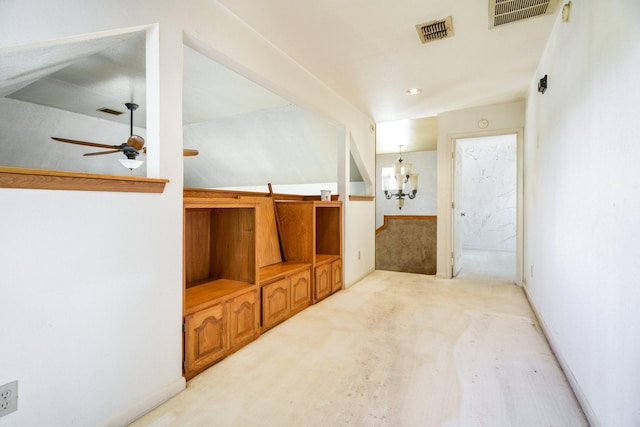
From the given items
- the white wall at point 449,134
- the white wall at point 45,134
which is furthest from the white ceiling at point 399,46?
the white wall at point 45,134

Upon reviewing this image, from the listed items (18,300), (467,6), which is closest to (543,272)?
(467,6)

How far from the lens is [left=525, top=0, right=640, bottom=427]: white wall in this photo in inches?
44.1

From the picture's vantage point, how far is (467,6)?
206cm

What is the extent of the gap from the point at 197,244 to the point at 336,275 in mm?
1827

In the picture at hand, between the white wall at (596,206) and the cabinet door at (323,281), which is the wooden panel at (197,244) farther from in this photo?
the white wall at (596,206)

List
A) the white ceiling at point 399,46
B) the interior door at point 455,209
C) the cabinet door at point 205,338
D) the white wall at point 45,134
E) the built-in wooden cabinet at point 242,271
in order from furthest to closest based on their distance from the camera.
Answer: the interior door at point 455,209, the white wall at point 45,134, the white ceiling at point 399,46, the built-in wooden cabinet at point 242,271, the cabinet door at point 205,338

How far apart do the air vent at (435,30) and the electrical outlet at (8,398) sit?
306 cm

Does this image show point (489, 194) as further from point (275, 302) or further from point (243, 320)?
point (243, 320)

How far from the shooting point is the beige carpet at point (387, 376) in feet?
4.97

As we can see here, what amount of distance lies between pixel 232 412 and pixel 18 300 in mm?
1065

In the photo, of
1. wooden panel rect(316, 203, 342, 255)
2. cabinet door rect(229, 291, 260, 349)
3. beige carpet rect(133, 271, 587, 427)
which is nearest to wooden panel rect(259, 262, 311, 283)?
cabinet door rect(229, 291, 260, 349)

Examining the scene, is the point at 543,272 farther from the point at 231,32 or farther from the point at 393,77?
the point at 231,32

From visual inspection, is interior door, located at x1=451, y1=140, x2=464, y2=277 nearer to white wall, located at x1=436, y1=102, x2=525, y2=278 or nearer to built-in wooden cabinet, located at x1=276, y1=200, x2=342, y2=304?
white wall, located at x1=436, y1=102, x2=525, y2=278

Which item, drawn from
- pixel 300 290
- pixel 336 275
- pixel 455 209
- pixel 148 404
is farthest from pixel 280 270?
pixel 455 209
